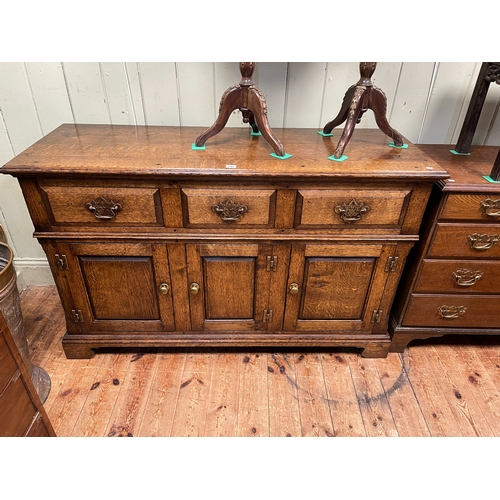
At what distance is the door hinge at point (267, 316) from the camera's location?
1.56m

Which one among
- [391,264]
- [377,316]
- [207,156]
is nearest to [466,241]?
[391,264]

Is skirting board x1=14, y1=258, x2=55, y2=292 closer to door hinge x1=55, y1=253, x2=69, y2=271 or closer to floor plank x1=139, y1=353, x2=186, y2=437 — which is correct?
door hinge x1=55, y1=253, x2=69, y2=271

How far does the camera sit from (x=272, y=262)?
1.42 metres

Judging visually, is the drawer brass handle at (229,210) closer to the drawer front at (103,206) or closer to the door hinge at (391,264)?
the drawer front at (103,206)

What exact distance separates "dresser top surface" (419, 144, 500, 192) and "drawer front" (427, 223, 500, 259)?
6.1 inches

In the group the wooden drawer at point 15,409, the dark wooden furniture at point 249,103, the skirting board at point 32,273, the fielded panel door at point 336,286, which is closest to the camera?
the wooden drawer at point 15,409

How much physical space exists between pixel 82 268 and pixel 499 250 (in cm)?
166

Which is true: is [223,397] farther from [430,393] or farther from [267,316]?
[430,393]

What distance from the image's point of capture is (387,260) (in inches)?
56.2

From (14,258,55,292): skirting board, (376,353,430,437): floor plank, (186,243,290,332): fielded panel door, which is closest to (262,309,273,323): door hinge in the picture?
(186,243,290,332): fielded panel door

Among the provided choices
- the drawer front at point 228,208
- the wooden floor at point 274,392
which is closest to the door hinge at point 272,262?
the drawer front at point 228,208

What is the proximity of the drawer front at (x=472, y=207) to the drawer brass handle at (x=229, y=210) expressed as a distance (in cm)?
76

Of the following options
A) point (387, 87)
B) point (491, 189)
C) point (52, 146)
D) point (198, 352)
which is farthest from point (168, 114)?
point (491, 189)

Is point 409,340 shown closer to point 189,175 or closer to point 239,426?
point 239,426
